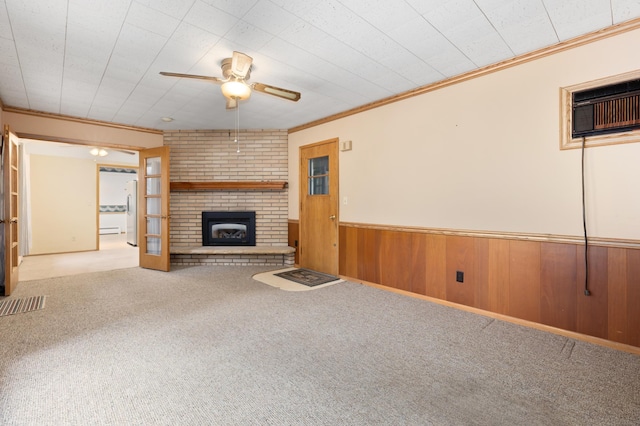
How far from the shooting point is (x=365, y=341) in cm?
243

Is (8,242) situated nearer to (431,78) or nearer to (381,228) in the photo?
(381,228)

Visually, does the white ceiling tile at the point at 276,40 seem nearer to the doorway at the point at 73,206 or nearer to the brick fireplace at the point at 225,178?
the brick fireplace at the point at 225,178

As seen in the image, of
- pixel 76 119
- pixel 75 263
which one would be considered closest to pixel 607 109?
pixel 76 119

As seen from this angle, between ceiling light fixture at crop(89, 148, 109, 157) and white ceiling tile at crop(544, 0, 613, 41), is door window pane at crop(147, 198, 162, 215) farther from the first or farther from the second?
white ceiling tile at crop(544, 0, 613, 41)

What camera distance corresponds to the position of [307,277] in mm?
4484

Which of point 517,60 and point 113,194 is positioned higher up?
point 517,60

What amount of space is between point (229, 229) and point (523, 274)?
450cm

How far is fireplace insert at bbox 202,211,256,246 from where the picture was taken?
549 cm

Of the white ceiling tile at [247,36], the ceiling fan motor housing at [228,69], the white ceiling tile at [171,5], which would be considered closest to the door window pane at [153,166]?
the ceiling fan motor housing at [228,69]

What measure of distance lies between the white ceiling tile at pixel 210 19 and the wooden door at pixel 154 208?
10.1 ft

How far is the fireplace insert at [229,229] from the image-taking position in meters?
5.49

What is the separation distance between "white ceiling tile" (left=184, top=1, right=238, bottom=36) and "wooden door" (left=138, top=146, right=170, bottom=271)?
122 inches

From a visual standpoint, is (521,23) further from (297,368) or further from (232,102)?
(297,368)

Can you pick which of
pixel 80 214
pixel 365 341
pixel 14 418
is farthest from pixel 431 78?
pixel 80 214
